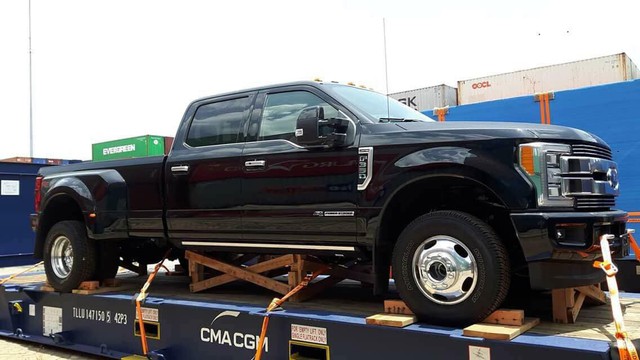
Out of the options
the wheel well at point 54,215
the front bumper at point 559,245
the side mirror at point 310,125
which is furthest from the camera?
the wheel well at point 54,215

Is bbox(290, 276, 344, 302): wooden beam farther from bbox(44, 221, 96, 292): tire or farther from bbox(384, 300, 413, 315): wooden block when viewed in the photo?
bbox(44, 221, 96, 292): tire

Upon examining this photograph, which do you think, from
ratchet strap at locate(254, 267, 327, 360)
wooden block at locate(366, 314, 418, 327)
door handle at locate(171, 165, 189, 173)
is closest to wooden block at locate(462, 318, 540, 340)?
wooden block at locate(366, 314, 418, 327)

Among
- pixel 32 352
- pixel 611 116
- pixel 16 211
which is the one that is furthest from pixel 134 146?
pixel 611 116

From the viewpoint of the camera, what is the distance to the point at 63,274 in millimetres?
5582

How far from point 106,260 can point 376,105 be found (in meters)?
3.15

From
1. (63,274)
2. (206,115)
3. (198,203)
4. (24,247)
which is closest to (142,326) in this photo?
(198,203)

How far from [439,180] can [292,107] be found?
57.0 inches

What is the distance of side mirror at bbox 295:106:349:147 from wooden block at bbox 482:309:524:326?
1.47 metres

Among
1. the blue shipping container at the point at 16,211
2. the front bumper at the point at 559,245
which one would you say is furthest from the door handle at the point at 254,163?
the blue shipping container at the point at 16,211

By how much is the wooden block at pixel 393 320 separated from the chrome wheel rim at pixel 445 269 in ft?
0.61

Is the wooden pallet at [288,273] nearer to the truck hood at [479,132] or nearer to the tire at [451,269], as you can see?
the tire at [451,269]

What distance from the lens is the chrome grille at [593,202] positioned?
10.4 ft

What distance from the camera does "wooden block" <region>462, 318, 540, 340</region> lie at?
113 inches

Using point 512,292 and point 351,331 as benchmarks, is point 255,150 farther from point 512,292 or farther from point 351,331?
point 512,292
